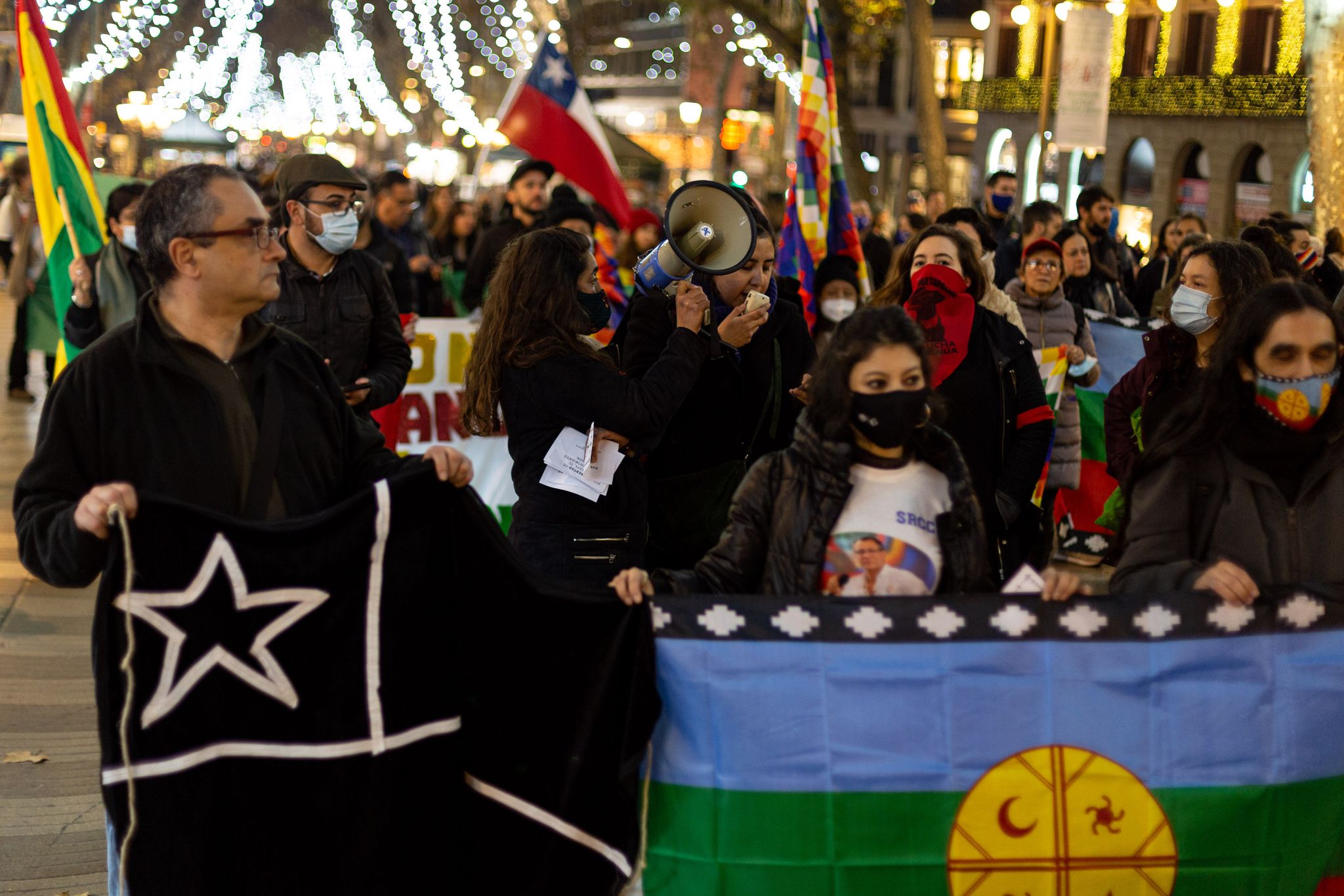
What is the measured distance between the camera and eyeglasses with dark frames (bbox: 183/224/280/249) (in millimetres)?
3271

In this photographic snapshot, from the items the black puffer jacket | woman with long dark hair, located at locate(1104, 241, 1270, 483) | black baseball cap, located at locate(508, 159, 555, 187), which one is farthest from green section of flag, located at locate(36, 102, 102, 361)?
woman with long dark hair, located at locate(1104, 241, 1270, 483)

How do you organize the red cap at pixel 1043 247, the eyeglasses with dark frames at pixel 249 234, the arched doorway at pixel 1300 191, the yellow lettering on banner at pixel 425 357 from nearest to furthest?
1. the eyeglasses with dark frames at pixel 249 234
2. the red cap at pixel 1043 247
3. the yellow lettering on banner at pixel 425 357
4. the arched doorway at pixel 1300 191

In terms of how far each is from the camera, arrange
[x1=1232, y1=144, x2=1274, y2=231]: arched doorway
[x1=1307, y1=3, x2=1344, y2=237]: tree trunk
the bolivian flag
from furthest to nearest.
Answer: [x1=1232, y1=144, x2=1274, y2=231]: arched doorway < [x1=1307, y1=3, x2=1344, y2=237]: tree trunk < the bolivian flag

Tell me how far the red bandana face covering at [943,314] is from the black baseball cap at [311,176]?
2086mm

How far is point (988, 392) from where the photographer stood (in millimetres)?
5145

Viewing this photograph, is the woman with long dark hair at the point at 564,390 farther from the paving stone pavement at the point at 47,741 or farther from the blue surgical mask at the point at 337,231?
the paving stone pavement at the point at 47,741

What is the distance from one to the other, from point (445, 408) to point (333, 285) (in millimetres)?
2727

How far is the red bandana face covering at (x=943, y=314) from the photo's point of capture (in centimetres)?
514

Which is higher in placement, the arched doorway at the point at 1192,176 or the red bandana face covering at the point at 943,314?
the red bandana face covering at the point at 943,314

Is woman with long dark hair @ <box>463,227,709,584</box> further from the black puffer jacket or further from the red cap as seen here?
the red cap

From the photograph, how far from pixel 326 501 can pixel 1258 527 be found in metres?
2.10

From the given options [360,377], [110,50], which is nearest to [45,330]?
[360,377]

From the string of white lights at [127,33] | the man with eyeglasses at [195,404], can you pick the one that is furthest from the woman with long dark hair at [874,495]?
the string of white lights at [127,33]

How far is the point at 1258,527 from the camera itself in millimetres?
3451
